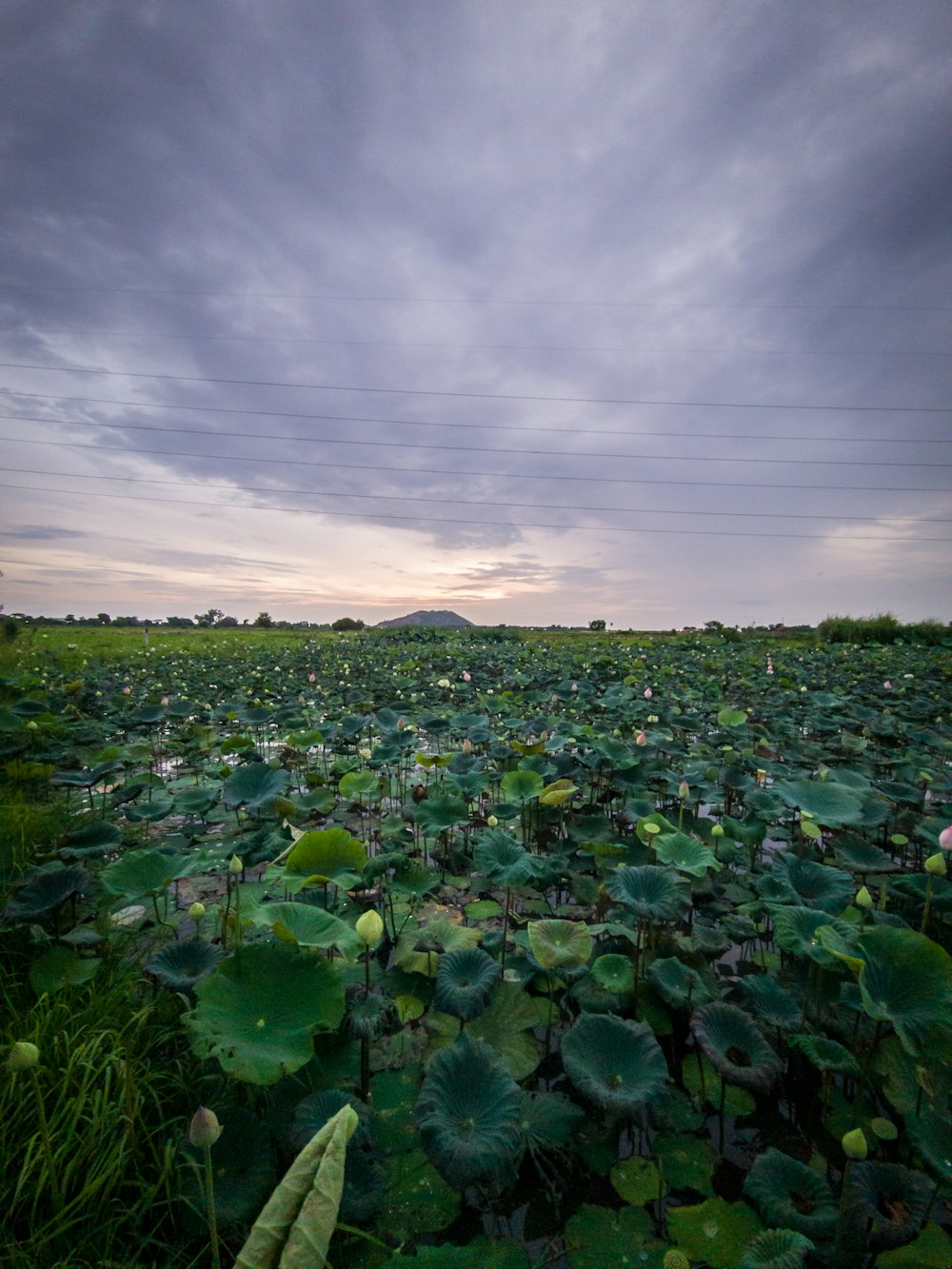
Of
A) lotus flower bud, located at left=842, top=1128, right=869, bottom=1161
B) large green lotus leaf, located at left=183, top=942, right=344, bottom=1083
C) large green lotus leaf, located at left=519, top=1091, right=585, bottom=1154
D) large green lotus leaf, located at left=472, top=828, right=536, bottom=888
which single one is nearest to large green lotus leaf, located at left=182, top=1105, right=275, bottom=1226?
large green lotus leaf, located at left=183, top=942, right=344, bottom=1083

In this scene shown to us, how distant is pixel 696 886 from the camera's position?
283 centimetres

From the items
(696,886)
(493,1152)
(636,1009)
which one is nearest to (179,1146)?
(493,1152)

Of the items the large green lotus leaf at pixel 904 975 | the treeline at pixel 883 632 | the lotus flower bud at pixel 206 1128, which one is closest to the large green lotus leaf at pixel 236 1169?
the lotus flower bud at pixel 206 1128

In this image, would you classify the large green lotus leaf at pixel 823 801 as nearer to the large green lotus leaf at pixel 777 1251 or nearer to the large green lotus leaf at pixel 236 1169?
the large green lotus leaf at pixel 777 1251

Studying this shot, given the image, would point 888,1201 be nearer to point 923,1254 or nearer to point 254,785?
point 923,1254

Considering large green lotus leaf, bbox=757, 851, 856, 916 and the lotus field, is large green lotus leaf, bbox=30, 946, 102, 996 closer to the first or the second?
the lotus field

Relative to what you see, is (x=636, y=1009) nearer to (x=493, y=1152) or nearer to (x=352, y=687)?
(x=493, y=1152)

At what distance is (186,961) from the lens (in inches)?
79.1

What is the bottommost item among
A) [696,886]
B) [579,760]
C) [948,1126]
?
[948,1126]

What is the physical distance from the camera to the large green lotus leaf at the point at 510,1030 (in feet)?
6.54

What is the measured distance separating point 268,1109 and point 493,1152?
77cm

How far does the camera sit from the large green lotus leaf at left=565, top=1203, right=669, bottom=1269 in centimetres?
147

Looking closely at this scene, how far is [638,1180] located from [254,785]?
8.55ft

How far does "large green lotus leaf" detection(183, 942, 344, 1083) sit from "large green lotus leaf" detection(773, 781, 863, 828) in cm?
253
